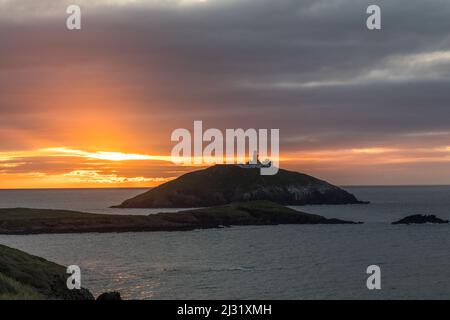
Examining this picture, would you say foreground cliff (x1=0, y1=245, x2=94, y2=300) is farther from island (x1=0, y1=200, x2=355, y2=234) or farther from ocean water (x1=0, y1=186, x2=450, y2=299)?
island (x1=0, y1=200, x2=355, y2=234)

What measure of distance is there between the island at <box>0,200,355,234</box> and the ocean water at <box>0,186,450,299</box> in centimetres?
1165

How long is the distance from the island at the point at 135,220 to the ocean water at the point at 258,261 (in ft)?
38.2

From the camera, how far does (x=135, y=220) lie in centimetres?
17100

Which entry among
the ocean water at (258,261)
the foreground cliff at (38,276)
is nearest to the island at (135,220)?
the ocean water at (258,261)

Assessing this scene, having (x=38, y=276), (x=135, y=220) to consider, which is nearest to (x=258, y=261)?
(x=38, y=276)

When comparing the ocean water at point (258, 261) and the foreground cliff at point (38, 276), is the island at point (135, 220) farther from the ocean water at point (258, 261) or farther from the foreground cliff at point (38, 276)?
the foreground cliff at point (38, 276)

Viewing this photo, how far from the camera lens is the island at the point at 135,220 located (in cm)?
15712

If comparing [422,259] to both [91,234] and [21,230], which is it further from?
[21,230]

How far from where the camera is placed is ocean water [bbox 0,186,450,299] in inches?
2606

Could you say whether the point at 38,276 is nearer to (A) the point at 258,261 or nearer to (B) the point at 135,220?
(A) the point at 258,261

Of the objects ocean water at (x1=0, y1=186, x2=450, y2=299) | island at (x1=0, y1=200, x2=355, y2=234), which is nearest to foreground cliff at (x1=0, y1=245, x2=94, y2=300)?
ocean water at (x1=0, y1=186, x2=450, y2=299)

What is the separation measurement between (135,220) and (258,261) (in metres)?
81.2
